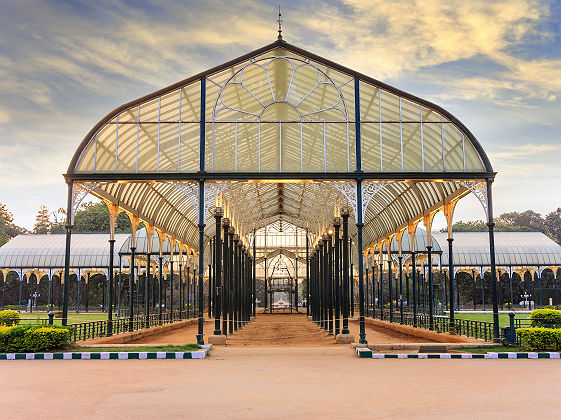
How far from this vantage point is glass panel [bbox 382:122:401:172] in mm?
21578

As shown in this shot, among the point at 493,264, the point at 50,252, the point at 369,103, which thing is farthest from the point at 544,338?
the point at 50,252

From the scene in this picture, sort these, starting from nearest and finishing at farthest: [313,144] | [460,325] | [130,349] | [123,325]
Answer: [130,349] → [460,325] → [313,144] → [123,325]

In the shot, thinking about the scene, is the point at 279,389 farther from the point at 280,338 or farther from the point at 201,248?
the point at 280,338

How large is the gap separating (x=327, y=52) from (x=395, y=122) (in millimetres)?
4949

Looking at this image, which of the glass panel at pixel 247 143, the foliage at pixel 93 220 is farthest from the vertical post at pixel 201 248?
the foliage at pixel 93 220

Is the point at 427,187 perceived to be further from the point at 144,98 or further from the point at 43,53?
the point at 43,53

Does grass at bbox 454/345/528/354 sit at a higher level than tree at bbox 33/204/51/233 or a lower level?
lower

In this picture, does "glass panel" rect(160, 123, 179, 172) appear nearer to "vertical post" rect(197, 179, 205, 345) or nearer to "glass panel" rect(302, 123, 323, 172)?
"vertical post" rect(197, 179, 205, 345)

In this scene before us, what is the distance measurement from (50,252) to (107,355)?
150 ft

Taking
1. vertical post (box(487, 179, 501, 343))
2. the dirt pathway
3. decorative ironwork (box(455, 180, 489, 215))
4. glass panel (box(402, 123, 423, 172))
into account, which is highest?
glass panel (box(402, 123, 423, 172))

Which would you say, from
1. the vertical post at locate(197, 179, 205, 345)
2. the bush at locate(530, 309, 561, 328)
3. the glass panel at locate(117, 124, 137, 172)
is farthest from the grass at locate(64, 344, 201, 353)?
the bush at locate(530, 309, 561, 328)

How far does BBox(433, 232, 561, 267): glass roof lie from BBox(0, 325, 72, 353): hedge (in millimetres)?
46278

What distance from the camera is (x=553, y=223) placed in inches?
3893

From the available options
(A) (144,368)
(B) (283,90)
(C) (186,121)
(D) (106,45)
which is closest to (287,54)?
(B) (283,90)
